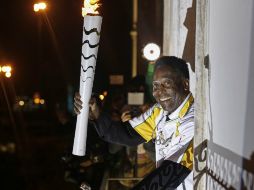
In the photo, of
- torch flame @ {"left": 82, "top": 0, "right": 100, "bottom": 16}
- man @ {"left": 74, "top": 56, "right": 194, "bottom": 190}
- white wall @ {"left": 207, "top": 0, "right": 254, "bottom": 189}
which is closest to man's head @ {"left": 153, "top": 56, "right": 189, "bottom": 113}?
man @ {"left": 74, "top": 56, "right": 194, "bottom": 190}

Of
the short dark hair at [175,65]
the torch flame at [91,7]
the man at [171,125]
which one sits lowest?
the man at [171,125]

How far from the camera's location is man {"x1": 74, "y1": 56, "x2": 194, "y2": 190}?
3309mm

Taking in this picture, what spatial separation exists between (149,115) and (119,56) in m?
37.5

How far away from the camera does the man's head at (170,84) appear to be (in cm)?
352

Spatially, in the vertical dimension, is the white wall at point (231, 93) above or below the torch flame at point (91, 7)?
below

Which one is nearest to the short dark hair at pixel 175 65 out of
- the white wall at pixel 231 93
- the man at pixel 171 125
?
the man at pixel 171 125

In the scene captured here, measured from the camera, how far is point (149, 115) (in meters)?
4.02

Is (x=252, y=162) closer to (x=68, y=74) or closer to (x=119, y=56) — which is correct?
(x=119, y=56)

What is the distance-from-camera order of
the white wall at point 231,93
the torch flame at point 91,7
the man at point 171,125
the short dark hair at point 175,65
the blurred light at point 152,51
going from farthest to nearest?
the blurred light at point 152,51
the short dark hair at point 175,65
the torch flame at point 91,7
the man at point 171,125
the white wall at point 231,93

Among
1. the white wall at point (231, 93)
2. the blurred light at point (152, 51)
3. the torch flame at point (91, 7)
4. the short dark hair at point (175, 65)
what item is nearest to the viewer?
the white wall at point (231, 93)

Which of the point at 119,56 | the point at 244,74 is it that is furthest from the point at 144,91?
the point at 119,56

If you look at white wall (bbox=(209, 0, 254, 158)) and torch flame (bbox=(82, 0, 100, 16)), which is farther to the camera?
torch flame (bbox=(82, 0, 100, 16))

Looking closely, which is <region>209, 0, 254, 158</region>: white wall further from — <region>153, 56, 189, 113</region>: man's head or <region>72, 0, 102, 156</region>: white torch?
<region>72, 0, 102, 156</region>: white torch

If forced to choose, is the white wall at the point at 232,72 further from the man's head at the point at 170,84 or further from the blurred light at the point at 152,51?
the blurred light at the point at 152,51
